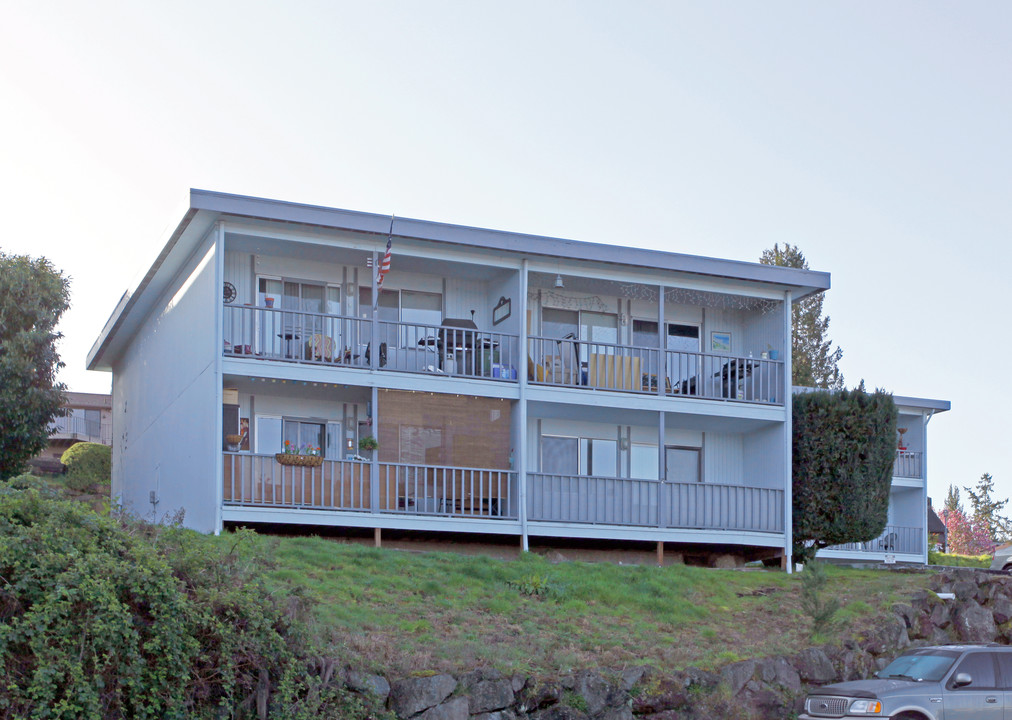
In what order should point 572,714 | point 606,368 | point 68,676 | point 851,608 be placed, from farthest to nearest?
point 606,368 → point 851,608 → point 572,714 → point 68,676

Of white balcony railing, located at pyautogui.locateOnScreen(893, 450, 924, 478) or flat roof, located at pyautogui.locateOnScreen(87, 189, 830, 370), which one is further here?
white balcony railing, located at pyautogui.locateOnScreen(893, 450, 924, 478)

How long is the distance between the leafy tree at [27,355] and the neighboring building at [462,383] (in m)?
2.78

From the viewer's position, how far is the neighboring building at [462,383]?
21562 mm

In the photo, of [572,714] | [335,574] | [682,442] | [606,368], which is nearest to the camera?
[572,714]

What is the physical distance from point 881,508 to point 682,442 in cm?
420

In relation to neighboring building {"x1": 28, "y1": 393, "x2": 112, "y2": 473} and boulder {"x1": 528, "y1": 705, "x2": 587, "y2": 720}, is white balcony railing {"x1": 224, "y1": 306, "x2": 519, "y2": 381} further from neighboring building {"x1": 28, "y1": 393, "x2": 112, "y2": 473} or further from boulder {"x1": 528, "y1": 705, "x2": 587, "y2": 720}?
neighboring building {"x1": 28, "y1": 393, "x2": 112, "y2": 473}

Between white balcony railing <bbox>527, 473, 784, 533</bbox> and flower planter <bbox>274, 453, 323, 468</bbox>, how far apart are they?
4.04 meters

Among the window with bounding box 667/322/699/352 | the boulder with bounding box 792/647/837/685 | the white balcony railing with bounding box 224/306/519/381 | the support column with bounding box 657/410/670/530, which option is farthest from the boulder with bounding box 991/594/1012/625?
the white balcony railing with bounding box 224/306/519/381

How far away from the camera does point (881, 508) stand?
80.3 ft

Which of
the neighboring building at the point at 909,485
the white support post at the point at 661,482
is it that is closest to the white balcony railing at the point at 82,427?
the neighboring building at the point at 909,485

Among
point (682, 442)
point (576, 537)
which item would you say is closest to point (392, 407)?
point (576, 537)

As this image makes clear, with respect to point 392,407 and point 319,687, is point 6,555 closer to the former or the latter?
point 319,687

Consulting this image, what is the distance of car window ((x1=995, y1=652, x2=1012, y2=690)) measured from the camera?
49.7 feet

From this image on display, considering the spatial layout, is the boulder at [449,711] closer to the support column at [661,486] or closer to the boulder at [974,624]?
the boulder at [974,624]
